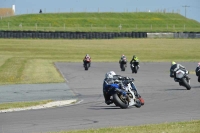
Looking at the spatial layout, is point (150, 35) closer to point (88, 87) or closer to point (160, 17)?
point (160, 17)

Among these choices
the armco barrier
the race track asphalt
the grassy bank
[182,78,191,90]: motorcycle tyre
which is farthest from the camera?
the armco barrier

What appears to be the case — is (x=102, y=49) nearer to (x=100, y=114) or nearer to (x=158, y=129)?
(x=100, y=114)

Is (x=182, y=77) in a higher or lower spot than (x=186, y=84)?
higher

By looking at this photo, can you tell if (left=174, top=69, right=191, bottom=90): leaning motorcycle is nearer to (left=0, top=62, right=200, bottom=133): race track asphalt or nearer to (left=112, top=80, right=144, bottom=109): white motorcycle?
(left=0, top=62, right=200, bottom=133): race track asphalt

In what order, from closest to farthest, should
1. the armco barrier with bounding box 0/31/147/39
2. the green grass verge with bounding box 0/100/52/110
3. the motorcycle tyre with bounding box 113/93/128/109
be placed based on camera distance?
the motorcycle tyre with bounding box 113/93/128/109 → the green grass verge with bounding box 0/100/52/110 → the armco barrier with bounding box 0/31/147/39

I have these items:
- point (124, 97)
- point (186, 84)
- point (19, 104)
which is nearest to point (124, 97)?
point (124, 97)

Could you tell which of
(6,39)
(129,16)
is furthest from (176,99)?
(129,16)

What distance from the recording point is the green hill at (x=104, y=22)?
4136 inches

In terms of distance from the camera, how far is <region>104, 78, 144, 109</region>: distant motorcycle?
781 inches

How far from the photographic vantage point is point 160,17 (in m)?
124

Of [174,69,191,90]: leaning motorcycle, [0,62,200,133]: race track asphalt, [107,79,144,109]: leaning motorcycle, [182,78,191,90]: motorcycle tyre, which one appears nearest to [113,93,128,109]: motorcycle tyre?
[107,79,144,109]: leaning motorcycle

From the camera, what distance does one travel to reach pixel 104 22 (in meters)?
115

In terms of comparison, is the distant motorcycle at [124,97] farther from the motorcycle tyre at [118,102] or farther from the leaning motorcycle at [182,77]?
the leaning motorcycle at [182,77]

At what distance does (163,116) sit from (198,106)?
2.93m
